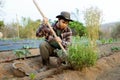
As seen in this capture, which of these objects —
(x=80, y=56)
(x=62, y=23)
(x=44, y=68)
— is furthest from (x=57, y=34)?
(x=80, y=56)

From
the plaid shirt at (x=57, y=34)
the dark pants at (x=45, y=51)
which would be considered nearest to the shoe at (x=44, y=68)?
the dark pants at (x=45, y=51)

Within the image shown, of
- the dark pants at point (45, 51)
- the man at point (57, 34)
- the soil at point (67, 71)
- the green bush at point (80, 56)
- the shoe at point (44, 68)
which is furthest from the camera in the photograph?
the dark pants at point (45, 51)

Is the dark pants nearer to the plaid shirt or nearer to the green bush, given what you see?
the plaid shirt

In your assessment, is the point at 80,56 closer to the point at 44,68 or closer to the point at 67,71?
the point at 67,71

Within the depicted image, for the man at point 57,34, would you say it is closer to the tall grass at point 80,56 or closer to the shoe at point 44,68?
the shoe at point 44,68

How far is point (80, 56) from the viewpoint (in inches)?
213

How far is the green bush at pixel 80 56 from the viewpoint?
17.7ft

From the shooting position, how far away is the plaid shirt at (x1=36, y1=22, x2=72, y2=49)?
587 centimetres

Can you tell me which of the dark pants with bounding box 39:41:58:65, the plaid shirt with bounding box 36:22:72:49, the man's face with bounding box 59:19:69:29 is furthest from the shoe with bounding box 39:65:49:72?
the man's face with bounding box 59:19:69:29

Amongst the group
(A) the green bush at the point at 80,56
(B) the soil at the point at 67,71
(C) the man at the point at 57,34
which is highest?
(C) the man at the point at 57,34

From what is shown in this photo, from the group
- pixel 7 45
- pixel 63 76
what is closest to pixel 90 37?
pixel 63 76

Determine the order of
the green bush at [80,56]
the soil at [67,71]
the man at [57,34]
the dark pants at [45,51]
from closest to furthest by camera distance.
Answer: the soil at [67,71], the green bush at [80,56], the man at [57,34], the dark pants at [45,51]

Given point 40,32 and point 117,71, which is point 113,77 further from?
point 40,32

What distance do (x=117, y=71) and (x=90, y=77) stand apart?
91 centimetres
